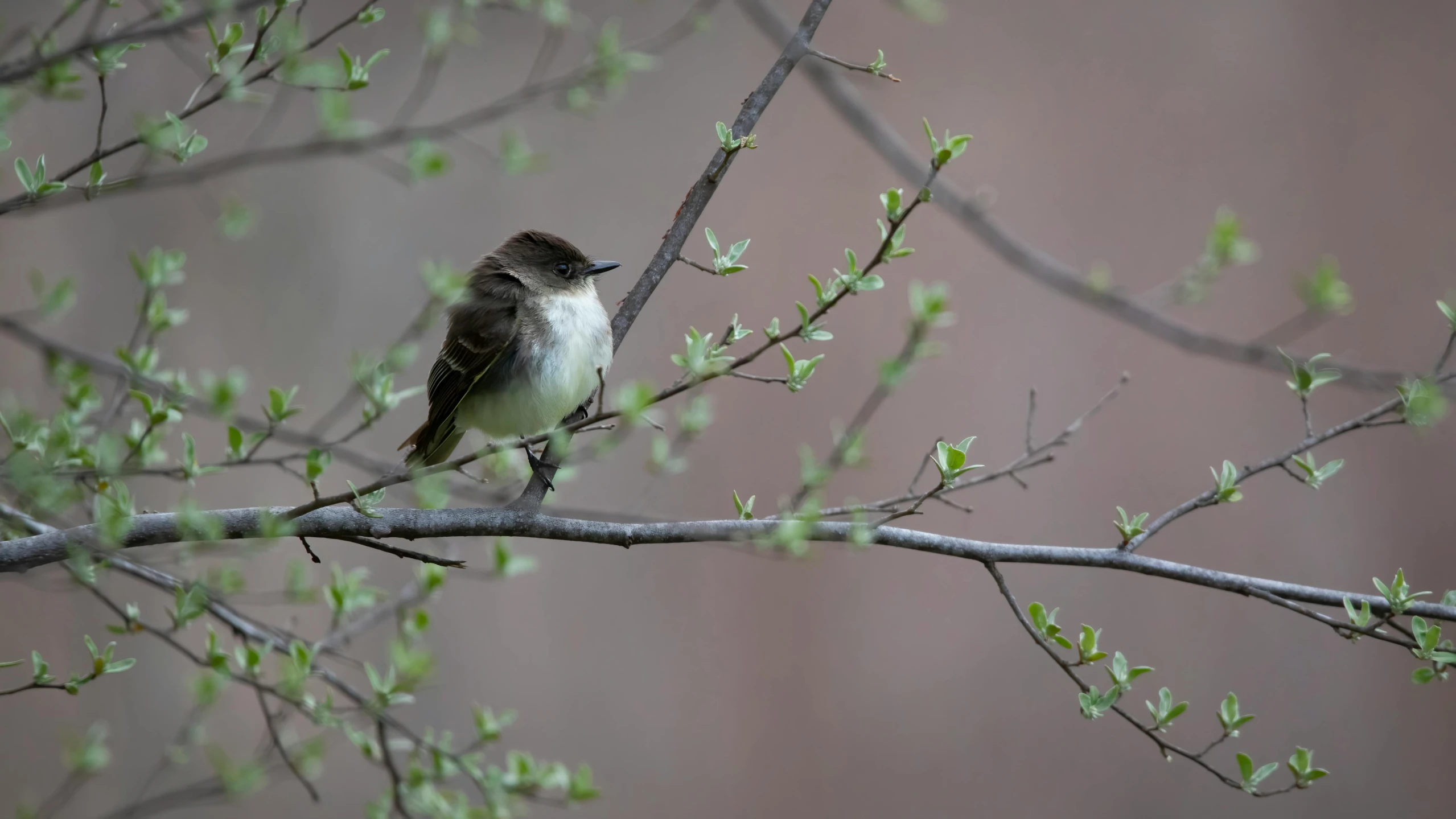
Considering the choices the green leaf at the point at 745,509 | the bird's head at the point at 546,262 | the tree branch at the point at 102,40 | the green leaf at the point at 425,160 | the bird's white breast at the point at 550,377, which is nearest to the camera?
the tree branch at the point at 102,40

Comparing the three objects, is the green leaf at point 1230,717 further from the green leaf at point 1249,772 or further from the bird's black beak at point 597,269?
the bird's black beak at point 597,269

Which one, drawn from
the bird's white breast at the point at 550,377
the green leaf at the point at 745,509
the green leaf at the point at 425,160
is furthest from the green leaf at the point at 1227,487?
the green leaf at the point at 425,160

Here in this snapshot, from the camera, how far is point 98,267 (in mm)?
3447

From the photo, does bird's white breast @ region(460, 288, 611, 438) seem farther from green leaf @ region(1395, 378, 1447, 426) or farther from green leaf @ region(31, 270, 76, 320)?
green leaf @ region(1395, 378, 1447, 426)

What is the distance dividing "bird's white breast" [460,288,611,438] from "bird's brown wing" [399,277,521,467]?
54 millimetres

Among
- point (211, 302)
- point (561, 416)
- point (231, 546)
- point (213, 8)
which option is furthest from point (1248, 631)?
point (211, 302)

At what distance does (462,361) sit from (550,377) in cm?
21

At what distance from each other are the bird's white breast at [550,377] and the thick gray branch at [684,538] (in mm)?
646

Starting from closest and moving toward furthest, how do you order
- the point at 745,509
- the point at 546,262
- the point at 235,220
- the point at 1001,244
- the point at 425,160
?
the point at 745,509
the point at 425,160
the point at 235,220
the point at 546,262
the point at 1001,244

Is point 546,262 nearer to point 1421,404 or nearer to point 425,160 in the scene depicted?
point 425,160

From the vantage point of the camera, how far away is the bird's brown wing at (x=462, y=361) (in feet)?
7.18

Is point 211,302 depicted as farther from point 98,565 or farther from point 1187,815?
point 1187,815

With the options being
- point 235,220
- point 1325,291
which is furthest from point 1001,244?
point 235,220

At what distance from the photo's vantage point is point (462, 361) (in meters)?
2.22
